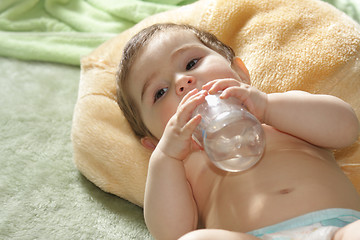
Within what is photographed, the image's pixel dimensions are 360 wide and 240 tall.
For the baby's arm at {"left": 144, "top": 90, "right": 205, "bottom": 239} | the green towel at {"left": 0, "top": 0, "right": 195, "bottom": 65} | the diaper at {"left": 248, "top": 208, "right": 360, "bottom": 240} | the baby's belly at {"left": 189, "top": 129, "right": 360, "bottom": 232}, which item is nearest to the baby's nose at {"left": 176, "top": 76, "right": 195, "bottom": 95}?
the baby's arm at {"left": 144, "top": 90, "right": 205, "bottom": 239}

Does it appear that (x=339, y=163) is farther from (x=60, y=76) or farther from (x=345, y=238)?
(x=60, y=76)

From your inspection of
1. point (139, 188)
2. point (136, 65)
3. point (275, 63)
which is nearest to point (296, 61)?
point (275, 63)

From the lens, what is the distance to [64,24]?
6.77 ft

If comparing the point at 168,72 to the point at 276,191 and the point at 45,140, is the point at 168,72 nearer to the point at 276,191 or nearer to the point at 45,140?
the point at 276,191

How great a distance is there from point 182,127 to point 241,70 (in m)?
0.33

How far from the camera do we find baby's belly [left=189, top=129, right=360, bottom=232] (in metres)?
0.99

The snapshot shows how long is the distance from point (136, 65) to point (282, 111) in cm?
39

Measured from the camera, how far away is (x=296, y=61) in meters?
1.32

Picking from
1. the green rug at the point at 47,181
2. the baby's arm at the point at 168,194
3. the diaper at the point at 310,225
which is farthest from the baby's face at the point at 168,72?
the diaper at the point at 310,225

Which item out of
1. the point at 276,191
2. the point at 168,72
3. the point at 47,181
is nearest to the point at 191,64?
the point at 168,72

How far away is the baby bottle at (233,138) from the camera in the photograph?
36.5 inches

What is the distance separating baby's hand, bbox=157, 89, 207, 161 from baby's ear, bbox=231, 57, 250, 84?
24cm

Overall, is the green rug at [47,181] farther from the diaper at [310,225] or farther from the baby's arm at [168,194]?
the diaper at [310,225]

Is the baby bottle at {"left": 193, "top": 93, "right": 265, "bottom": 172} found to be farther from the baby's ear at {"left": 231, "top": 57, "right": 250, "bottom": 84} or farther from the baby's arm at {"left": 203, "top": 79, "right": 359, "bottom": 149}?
the baby's ear at {"left": 231, "top": 57, "right": 250, "bottom": 84}
